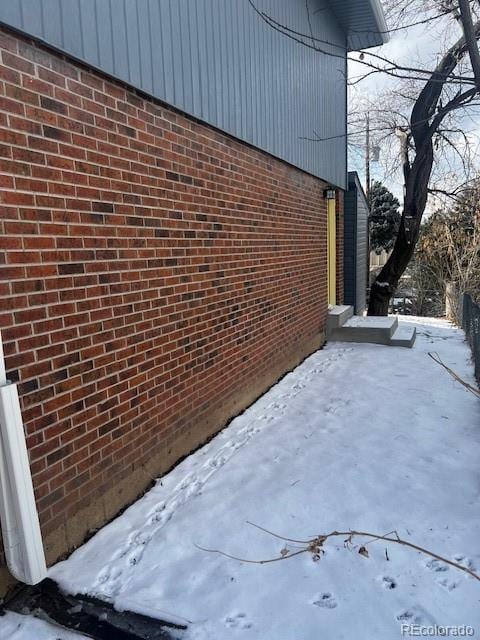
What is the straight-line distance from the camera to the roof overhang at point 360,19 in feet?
26.0

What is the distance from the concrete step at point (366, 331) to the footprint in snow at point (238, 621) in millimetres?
6520

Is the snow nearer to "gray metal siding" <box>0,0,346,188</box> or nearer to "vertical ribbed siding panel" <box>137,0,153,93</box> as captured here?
"gray metal siding" <box>0,0,346,188</box>

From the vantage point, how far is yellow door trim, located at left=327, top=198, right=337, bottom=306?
380 inches

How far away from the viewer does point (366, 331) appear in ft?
27.1

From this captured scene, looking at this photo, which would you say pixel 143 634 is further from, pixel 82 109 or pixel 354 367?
pixel 354 367

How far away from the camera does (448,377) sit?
5.96 metres

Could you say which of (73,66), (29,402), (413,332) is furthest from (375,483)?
(413,332)

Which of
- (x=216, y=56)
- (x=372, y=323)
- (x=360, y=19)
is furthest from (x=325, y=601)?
(x=360, y=19)

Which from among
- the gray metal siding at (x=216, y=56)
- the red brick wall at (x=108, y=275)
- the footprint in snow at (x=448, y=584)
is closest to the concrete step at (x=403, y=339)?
the gray metal siding at (x=216, y=56)

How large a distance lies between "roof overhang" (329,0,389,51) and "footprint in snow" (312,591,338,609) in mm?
7935

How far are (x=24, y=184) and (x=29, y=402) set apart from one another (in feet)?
3.54

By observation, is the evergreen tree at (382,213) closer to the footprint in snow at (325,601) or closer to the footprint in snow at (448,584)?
the footprint in snow at (448,584)

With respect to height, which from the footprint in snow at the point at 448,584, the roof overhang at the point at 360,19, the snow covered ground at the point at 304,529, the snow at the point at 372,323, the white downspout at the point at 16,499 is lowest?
the snow covered ground at the point at 304,529

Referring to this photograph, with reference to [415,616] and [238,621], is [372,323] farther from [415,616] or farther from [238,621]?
[238,621]
